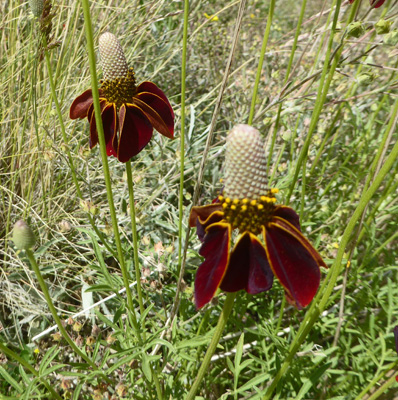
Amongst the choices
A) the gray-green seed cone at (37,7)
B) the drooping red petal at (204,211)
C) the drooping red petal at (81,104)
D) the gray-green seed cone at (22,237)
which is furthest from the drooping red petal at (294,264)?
the gray-green seed cone at (37,7)

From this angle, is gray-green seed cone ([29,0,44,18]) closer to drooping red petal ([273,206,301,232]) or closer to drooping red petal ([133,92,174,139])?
drooping red petal ([133,92,174,139])

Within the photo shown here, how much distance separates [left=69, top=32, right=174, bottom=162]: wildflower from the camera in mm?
1053

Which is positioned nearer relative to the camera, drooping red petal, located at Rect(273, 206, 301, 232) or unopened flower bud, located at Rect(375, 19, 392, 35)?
drooping red petal, located at Rect(273, 206, 301, 232)

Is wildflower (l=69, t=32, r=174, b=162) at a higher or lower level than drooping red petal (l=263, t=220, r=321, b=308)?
higher

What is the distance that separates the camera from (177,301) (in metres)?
1.22

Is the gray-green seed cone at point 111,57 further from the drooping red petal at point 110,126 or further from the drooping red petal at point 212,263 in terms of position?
the drooping red petal at point 212,263

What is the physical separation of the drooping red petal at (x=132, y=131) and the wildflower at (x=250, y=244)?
14.6 inches

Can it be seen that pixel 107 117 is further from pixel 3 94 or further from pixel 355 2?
pixel 3 94

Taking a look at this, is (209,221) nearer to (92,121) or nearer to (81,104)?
(92,121)

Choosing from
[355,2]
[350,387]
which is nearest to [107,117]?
[355,2]

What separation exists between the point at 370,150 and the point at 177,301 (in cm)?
150

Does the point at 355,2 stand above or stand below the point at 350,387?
above

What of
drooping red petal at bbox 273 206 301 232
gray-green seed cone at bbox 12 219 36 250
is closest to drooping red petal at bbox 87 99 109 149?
gray-green seed cone at bbox 12 219 36 250

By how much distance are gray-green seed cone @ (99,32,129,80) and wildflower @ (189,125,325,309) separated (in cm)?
49
